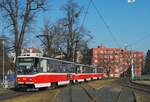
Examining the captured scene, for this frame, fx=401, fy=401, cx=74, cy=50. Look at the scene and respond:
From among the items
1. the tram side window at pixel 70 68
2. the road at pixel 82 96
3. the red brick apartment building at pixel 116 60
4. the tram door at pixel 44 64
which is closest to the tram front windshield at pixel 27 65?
the tram door at pixel 44 64

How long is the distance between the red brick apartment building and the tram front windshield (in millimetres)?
103296

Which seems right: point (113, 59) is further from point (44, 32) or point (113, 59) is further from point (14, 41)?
point (14, 41)

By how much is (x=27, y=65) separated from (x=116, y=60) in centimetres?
12972

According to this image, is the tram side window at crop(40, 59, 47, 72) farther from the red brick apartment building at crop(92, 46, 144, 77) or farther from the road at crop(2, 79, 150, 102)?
the red brick apartment building at crop(92, 46, 144, 77)

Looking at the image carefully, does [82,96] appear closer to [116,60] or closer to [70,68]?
[70,68]

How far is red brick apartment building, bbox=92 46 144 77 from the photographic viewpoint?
146225 mm

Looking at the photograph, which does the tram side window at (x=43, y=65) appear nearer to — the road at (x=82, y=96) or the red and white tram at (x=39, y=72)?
the red and white tram at (x=39, y=72)

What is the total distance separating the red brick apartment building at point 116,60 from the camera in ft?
480

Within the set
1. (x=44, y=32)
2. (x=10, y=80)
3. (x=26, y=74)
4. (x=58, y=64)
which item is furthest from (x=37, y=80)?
(x=44, y=32)

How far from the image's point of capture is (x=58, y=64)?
139ft

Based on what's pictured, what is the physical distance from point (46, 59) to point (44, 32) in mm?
40083

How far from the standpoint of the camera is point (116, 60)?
A: 16338cm

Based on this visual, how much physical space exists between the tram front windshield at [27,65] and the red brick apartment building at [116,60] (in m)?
103

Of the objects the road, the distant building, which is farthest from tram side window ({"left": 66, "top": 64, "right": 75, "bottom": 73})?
the road
